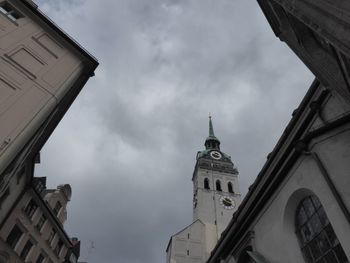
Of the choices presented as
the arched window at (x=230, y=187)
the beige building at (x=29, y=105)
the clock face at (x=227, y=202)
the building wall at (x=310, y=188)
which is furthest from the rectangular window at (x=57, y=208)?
the arched window at (x=230, y=187)

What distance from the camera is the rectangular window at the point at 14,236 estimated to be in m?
19.9

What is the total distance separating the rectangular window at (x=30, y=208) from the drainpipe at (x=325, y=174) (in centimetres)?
1984

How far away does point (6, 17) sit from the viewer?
50.7 ft

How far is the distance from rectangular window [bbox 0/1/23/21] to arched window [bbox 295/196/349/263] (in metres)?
17.8

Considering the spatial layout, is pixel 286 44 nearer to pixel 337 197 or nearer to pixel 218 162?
pixel 337 197

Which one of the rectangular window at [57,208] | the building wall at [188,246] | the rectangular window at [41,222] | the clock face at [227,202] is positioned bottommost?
the rectangular window at [41,222]

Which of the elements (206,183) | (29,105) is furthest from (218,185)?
(29,105)

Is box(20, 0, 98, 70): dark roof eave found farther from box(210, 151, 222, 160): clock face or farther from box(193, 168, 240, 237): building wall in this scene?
box(210, 151, 222, 160): clock face

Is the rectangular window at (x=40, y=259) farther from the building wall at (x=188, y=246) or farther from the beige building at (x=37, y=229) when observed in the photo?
the building wall at (x=188, y=246)

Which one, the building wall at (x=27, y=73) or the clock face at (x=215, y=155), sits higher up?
the clock face at (x=215, y=155)

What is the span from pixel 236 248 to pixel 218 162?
54577 millimetres

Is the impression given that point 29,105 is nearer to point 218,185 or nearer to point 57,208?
point 57,208

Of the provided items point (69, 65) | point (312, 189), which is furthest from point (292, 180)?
point (69, 65)

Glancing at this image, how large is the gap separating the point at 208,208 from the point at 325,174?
4986 cm
